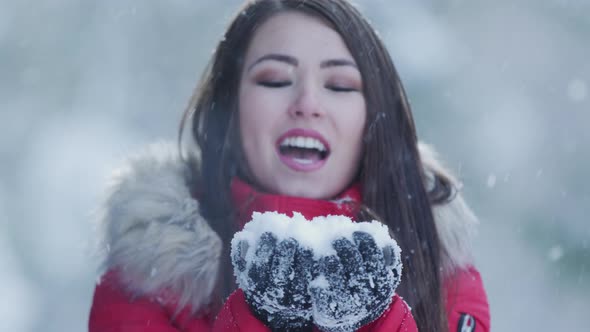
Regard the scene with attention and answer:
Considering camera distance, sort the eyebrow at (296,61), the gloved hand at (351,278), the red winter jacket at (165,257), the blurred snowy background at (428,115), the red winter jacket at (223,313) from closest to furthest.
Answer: the gloved hand at (351,278), the red winter jacket at (223,313), the red winter jacket at (165,257), the eyebrow at (296,61), the blurred snowy background at (428,115)

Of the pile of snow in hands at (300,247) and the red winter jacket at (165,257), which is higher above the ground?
the pile of snow in hands at (300,247)

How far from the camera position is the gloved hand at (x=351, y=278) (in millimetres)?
1329

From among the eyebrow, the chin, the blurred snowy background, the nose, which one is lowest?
the blurred snowy background

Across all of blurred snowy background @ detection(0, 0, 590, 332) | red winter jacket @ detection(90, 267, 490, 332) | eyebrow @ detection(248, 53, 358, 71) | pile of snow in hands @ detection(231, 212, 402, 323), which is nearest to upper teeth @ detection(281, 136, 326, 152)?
eyebrow @ detection(248, 53, 358, 71)

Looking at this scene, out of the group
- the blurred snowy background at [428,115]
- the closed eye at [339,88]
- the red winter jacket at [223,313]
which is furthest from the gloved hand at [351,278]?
the blurred snowy background at [428,115]

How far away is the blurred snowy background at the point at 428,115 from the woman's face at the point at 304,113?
34.2 ft

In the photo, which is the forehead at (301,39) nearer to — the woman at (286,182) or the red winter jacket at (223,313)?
the woman at (286,182)

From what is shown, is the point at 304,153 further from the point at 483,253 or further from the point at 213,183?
the point at 483,253

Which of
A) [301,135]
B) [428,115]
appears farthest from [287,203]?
[428,115]

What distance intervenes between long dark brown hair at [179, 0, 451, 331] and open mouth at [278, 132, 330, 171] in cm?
16

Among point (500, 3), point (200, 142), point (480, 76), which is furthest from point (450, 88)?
point (200, 142)

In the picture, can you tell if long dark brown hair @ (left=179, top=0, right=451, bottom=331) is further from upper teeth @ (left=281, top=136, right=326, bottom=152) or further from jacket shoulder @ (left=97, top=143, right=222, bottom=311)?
upper teeth @ (left=281, top=136, right=326, bottom=152)

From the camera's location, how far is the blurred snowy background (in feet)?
44.9

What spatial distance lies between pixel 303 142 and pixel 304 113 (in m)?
0.09
